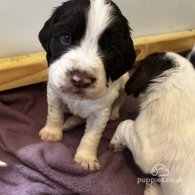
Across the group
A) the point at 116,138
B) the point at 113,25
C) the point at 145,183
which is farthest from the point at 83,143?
the point at 113,25

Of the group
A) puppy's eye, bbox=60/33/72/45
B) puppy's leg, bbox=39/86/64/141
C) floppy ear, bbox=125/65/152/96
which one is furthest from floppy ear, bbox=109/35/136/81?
puppy's leg, bbox=39/86/64/141

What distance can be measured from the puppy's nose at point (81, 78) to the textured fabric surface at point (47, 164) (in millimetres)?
572

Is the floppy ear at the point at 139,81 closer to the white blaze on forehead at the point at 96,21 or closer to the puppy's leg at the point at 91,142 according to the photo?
the puppy's leg at the point at 91,142

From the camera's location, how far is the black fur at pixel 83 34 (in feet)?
5.69

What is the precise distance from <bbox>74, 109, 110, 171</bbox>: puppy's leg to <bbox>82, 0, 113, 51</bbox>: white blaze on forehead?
0.49m

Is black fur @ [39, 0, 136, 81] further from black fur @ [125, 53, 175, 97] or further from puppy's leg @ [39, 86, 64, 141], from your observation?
puppy's leg @ [39, 86, 64, 141]

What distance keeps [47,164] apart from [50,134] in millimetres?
234

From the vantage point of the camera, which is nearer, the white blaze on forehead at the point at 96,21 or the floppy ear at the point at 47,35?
the white blaze on forehead at the point at 96,21

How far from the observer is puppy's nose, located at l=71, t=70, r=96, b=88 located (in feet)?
5.54

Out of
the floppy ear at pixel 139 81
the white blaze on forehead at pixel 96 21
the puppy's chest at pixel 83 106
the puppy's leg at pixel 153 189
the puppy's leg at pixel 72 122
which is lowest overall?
the puppy's leg at pixel 153 189

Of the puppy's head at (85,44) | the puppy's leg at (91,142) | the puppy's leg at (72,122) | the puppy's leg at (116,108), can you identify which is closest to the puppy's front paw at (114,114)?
the puppy's leg at (116,108)

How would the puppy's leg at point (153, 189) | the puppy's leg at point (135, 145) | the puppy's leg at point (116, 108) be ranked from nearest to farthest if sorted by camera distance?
the puppy's leg at point (135, 145) < the puppy's leg at point (153, 189) < the puppy's leg at point (116, 108)

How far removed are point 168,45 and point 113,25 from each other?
1508 millimetres

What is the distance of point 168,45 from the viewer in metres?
3.18
